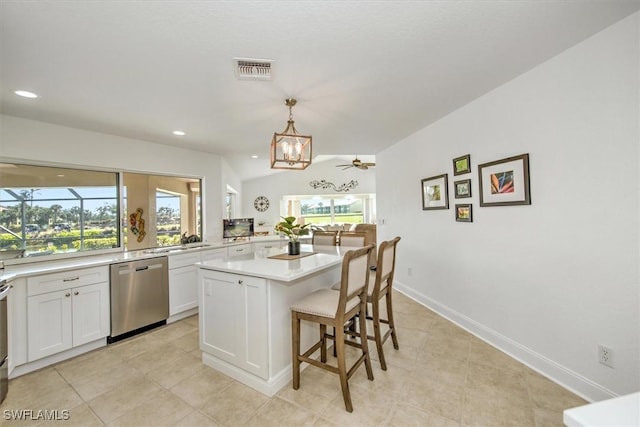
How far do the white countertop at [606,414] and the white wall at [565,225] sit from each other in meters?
1.47

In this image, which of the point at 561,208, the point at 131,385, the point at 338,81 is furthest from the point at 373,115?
the point at 131,385

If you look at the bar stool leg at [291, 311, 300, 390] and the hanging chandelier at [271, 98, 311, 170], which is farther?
the hanging chandelier at [271, 98, 311, 170]

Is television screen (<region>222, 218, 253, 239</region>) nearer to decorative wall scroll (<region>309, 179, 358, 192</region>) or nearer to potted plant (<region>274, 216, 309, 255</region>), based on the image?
potted plant (<region>274, 216, 309, 255</region>)

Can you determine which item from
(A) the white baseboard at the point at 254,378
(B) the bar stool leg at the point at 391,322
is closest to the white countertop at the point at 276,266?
(B) the bar stool leg at the point at 391,322

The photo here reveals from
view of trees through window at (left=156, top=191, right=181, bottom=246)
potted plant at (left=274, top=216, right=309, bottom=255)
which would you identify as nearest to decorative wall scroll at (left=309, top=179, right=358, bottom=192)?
view of trees through window at (left=156, top=191, right=181, bottom=246)

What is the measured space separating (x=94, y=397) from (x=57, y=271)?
47.4 inches

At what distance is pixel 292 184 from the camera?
9.26m

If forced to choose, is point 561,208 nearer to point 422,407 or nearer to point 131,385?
point 422,407

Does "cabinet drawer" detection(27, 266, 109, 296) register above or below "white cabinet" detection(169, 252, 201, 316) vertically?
above

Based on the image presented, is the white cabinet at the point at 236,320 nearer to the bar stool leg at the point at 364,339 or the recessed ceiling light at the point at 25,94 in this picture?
the bar stool leg at the point at 364,339

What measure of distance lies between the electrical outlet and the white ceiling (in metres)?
2.05

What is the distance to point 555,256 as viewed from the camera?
1.94m

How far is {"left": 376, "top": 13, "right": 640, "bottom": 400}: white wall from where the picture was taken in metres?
1.56

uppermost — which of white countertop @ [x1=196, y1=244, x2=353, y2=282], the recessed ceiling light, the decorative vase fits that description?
the recessed ceiling light
